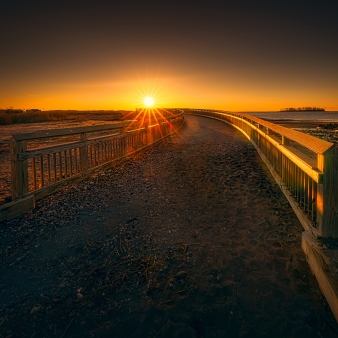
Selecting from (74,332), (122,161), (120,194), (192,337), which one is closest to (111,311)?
(74,332)

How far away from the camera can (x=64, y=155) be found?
7.91 metres

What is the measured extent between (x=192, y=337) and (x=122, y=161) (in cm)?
803

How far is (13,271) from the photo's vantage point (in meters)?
3.15

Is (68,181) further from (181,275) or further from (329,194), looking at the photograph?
(329,194)

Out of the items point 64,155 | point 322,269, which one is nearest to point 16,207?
point 64,155

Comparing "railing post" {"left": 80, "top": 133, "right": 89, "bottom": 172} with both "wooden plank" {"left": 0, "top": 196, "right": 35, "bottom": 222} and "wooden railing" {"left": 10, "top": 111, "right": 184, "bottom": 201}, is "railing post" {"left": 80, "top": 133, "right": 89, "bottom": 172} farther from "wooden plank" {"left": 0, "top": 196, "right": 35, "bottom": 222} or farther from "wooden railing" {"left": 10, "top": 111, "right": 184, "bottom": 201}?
"wooden plank" {"left": 0, "top": 196, "right": 35, "bottom": 222}

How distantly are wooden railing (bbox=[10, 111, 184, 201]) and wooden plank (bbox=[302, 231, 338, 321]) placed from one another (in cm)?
480

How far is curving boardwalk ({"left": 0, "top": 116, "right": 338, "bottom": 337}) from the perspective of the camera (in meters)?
2.34

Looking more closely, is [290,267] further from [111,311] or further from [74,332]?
[74,332]

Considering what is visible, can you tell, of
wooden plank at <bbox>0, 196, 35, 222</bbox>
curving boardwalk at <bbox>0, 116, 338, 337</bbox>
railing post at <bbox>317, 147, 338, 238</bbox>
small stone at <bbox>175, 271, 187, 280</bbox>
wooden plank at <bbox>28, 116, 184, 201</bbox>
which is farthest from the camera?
wooden plank at <bbox>28, 116, 184, 201</bbox>

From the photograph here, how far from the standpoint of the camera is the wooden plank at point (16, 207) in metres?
4.52

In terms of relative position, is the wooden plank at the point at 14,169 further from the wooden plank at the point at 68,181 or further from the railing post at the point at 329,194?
the railing post at the point at 329,194

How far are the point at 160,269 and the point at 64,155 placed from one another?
587 centimetres

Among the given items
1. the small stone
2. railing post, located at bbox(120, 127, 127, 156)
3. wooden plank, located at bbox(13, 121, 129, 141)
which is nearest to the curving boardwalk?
the small stone
